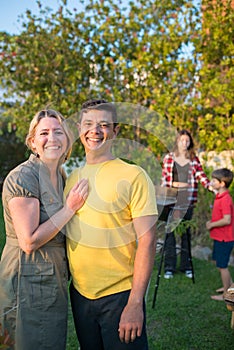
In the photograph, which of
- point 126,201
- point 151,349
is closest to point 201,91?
point 151,349

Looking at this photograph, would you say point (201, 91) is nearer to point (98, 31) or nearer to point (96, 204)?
point (98, 31)

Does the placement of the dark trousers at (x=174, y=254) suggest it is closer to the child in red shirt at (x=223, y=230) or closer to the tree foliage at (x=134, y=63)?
the child in red shirt at (x=223, y=230)

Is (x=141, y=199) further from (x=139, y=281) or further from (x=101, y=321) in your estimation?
(x=101, y=321)

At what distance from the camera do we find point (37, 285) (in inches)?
64.5

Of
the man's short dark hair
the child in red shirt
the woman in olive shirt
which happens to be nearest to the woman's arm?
the woman in olive shirt

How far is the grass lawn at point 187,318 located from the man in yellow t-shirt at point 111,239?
171 cm

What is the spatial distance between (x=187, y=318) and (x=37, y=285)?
8.02ft

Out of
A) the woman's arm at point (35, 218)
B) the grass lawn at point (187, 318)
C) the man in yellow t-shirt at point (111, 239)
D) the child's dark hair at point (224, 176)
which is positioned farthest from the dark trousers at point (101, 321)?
the child's dark hair at point (224, 176)

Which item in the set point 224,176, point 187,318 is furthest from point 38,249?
point 224,176

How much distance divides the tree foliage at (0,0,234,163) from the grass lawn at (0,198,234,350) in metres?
2.36

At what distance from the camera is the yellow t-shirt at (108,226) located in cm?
157

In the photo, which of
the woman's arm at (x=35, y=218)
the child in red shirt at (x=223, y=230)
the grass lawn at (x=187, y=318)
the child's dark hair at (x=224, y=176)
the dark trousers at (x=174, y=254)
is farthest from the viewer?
the dark trousers at (x=174, y=254)

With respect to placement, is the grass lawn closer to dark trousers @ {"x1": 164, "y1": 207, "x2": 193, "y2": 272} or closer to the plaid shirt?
dark trousers @ {"x1": 164, "y1": 207, "x2": 193, "y2": 272}

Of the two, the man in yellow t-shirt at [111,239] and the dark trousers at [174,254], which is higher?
the man in yellow t-shirt at [111,239]
